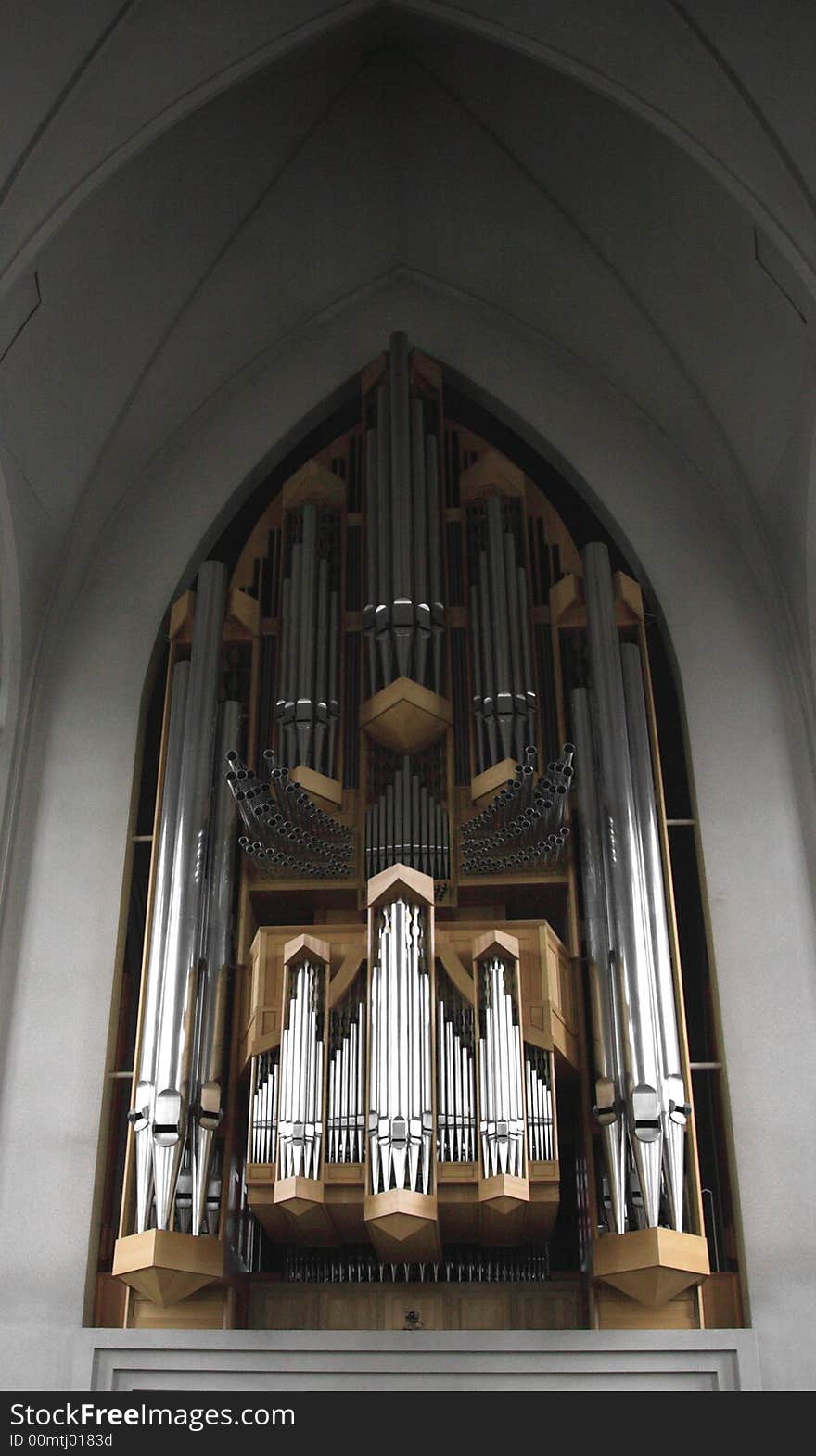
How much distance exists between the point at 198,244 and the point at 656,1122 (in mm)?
6457

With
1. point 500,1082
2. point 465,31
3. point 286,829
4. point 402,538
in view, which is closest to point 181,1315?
point 500,1082

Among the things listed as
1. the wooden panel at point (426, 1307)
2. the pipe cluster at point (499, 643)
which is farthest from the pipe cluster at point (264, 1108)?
the pipe cluster at point (499, 643)

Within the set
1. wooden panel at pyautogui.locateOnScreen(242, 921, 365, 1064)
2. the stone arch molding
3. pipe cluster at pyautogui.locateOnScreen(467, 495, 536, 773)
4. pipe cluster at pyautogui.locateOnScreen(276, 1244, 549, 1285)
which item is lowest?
pipe cluster at pyautogui.locateOnScreen(276, 1244, 549, 1285)

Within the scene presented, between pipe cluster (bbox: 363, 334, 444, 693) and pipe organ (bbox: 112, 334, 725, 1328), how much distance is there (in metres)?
0.02

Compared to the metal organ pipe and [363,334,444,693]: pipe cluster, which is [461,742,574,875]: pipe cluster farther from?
[363,334,444,693]: pipe cluster

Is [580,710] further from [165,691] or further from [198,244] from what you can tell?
[198,244]

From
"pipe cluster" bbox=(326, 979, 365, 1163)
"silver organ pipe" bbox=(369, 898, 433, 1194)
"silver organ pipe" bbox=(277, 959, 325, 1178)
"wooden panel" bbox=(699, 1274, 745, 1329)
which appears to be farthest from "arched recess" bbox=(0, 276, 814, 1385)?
"silver organ pipe" bbox=(369, 898, 433, 1194)

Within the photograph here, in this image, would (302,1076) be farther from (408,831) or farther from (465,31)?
(465,31)

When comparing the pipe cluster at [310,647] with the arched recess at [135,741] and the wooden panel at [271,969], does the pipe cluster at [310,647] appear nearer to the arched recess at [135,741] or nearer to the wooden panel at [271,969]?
the arched recess at [135,741]

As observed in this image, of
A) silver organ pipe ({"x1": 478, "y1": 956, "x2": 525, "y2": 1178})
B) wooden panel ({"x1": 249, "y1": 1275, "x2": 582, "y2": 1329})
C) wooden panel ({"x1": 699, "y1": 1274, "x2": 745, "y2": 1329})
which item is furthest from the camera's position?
wooden panel ({"x1": 249, "y1": 1275, "x2": 582, "y2": 1329})

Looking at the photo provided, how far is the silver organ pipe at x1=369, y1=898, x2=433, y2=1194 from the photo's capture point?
719 centimetres

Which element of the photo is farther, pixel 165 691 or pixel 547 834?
pixel 165 691
